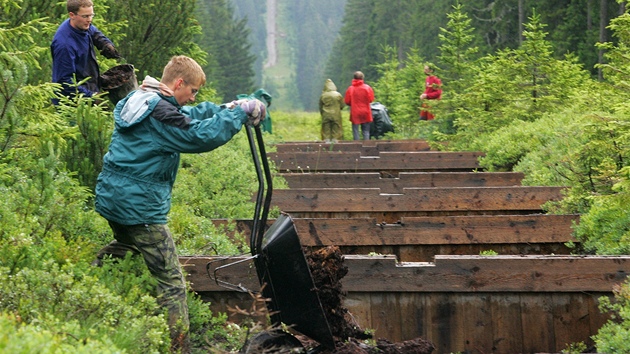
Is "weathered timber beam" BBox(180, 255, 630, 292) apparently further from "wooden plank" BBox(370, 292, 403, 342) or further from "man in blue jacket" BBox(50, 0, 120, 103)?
"man in blue jacket" BBox(50, 0, 120, 103)

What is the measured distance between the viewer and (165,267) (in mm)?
5648

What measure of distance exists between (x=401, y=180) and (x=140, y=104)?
7.04m

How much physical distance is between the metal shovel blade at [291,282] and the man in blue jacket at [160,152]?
63cm

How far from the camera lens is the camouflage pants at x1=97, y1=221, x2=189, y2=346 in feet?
18.3

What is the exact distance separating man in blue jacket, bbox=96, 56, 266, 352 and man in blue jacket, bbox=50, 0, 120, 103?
8.82ft

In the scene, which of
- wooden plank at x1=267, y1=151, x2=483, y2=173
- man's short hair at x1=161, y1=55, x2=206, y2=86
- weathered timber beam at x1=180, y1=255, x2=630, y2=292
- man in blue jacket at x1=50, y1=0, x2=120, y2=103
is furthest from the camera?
wooden plank at x1=267, y1=151, x2=483, y2=173

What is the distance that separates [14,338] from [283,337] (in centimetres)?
233

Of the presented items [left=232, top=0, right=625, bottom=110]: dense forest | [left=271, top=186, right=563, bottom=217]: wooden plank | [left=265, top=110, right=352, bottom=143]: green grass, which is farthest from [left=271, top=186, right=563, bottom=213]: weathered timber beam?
[left=265, top=110, right=352, bottom=143]: green grass

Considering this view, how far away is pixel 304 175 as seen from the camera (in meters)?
12.4

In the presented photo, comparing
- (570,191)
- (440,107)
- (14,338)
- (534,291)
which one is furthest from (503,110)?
(14,338)

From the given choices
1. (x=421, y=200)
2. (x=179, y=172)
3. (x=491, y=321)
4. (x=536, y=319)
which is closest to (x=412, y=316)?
(x=491, y=321)

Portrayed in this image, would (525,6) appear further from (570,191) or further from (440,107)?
(570,191)

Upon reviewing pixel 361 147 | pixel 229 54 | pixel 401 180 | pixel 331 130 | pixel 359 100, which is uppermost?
pixel 401 180

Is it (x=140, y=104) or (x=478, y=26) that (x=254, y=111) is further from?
(x=478, y=26)
